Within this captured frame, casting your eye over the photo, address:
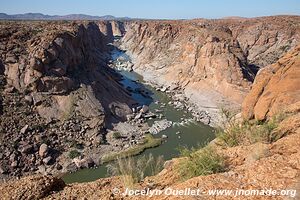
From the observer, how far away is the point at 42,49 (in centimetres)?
3753

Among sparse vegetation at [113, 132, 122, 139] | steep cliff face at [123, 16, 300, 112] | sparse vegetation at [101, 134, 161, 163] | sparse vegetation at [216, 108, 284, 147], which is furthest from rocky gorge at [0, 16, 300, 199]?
sparse vegetation at [101, 134, 161, 163]

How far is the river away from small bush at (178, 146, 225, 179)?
14566 millimetres

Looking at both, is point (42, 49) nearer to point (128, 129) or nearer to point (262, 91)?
point (128, 129)

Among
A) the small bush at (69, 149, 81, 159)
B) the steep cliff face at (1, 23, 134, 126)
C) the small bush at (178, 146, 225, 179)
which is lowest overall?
the small bush at (69, 149, 81, 159)

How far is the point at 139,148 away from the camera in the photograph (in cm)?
3120

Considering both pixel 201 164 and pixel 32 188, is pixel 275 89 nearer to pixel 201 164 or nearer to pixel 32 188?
pixel 201 164

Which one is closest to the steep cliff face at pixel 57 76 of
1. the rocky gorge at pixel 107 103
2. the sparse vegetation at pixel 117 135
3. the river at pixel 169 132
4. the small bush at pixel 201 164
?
the rocky gorge at pixel 107 103

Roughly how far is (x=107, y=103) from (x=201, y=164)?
32877mm

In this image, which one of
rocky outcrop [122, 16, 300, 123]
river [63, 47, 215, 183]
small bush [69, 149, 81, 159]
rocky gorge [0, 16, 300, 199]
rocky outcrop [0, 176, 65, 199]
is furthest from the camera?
rocky outcrop [122, 16, 300, 123]

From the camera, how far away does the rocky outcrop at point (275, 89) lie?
47.9 ft

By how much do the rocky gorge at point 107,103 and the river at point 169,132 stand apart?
1173 millimetres

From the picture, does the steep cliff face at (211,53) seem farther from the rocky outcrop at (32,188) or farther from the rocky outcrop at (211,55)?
the rocky outcrop at (32,188)

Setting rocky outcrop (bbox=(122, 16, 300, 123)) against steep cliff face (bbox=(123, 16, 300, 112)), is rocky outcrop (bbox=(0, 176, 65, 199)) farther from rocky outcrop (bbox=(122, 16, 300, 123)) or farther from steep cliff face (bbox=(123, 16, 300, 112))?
steep cliff face (bbox=(123, 16, 300, 112))

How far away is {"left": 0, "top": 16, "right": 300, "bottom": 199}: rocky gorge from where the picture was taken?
24.5ft
